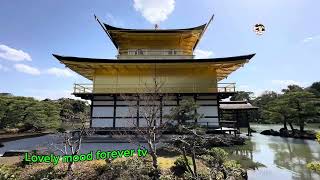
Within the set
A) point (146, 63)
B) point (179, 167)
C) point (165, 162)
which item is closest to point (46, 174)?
point (165, 162)

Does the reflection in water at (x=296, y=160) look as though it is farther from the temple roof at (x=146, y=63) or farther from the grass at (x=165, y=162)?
the temple roof at (x=146, y=63)

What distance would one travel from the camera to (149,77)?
2223 centimetres

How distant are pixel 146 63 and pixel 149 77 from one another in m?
1.58

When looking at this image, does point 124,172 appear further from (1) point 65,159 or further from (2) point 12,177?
(2) point 12,177

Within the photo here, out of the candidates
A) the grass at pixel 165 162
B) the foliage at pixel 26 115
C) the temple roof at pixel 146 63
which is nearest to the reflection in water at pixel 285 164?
the grass at pixel 165 162

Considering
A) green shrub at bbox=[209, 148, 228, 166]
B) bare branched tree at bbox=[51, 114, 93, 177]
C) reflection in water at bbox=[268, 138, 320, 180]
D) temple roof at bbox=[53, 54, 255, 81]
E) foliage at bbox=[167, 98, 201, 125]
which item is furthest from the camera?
temple roof at bbox=[53, 54, 255, 81]

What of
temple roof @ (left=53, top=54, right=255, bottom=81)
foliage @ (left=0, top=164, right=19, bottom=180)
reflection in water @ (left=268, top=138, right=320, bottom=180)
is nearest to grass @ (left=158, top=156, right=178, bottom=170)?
reflection in water @ (left=268, top=138, right=320, bottom=180)

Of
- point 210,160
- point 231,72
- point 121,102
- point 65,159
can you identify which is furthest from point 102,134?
point 231,72

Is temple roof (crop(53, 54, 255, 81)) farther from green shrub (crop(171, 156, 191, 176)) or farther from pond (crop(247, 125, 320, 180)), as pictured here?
green shrub (crop(171, 156, 191, 176))

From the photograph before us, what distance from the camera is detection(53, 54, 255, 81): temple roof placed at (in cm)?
2061

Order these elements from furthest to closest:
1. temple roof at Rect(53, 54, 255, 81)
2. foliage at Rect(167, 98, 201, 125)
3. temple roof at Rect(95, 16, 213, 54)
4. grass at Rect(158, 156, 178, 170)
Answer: temple roof at Rect(95, 16, 213, 54) < temple roof at Rect(53, 54, 255, 81) < foliage at Rect(167, 98, 201, 125) < grass at Rect(158, 156, 178, 170)

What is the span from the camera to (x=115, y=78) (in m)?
22.4

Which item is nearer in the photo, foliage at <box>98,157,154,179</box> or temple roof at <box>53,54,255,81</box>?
foliage at <box>98,157,154,179</box>

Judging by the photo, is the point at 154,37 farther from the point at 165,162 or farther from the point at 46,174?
the point at 46,174
